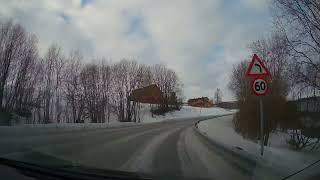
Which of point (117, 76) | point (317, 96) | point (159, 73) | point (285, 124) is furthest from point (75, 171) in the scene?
point (159, 73)

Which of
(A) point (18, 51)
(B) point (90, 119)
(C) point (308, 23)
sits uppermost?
(A) point (18, 51)

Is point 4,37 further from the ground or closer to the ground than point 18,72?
further from the ground

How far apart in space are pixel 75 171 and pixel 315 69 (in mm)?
18491

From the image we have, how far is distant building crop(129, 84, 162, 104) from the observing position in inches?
3095

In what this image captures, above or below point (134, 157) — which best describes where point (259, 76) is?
above

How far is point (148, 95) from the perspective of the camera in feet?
303

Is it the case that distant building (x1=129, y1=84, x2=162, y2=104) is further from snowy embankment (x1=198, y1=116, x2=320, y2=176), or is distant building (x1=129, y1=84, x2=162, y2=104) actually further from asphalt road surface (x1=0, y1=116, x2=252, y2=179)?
asphalt road surface (x1=0, y1=116, x2=252, y2=179)

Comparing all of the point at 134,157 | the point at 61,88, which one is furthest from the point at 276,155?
the point at 61,88

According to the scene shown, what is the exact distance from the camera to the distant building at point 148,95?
258 ft

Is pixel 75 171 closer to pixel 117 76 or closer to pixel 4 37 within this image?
pixel 4 37

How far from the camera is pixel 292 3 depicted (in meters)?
20.1

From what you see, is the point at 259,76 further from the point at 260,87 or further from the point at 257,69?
the point at 260,87

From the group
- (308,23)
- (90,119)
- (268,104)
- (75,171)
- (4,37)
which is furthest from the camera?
(90,119)

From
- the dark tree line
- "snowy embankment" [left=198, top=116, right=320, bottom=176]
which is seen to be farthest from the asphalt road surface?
the dark tree line
